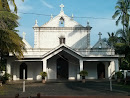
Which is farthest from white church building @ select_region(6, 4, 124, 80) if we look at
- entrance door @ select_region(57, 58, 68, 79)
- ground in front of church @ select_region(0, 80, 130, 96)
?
ground in front of church @ select_region(0, 80, 130, 96)

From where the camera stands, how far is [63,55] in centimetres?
2539

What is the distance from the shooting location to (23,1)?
45.6 feet

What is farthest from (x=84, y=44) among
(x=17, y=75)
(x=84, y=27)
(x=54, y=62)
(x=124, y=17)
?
(x=17, y=75)

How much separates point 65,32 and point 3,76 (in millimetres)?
10038

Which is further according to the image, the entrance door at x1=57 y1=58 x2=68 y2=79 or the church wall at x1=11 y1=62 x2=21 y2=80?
the entrance door at x1=57 y1=58 x2=68 y2=79

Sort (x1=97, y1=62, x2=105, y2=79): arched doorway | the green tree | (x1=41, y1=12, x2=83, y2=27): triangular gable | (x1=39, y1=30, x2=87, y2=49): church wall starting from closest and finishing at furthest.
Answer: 1. the green tree
2. (x1=97, y1=62, x2=105, y2=79): arched doorway
3. (x1=39, y1=30, x2=87, y2=49): church wall
4. (x1=41, y1=12, x2=83, y2=27): triangular gable

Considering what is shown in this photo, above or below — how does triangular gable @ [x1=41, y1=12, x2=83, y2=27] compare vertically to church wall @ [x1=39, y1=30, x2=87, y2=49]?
above

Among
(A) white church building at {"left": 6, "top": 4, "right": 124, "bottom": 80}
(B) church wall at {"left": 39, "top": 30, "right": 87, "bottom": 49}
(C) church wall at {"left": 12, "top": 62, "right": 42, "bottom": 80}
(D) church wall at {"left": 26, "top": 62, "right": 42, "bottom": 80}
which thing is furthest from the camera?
(B) church wall at {"left": 39, "top": 30, "right": 87, "bottom": 49}

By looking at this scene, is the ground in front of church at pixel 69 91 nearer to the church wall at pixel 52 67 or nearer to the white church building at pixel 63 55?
the white church building at pixel 63 55

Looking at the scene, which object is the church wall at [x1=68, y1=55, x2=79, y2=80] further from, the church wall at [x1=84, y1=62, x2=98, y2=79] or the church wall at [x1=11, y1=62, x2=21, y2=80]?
the church wall at [x1=11, y1=62, x2=21, y2=80]

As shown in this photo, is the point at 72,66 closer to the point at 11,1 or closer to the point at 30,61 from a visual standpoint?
the point at 30,61

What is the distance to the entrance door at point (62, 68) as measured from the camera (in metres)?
25.7

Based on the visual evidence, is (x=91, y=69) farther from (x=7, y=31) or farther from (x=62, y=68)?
(x=7, y=31)

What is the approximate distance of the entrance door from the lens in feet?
84.3
